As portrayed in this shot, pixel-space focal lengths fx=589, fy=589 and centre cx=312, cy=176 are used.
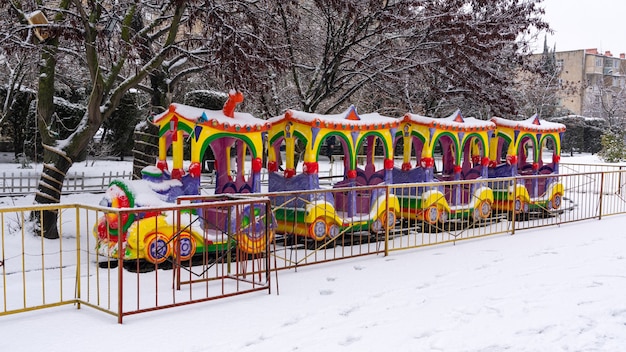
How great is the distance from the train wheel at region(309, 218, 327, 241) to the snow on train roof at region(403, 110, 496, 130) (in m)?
3.46

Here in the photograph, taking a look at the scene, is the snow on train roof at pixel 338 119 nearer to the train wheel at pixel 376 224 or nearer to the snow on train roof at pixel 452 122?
the snow on train roof at pixel 452 122

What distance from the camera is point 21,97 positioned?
2008 cm

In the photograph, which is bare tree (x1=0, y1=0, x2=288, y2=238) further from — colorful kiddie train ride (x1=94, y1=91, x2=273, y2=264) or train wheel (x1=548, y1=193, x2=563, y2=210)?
train wheel (x1=548, y1=193, x2=563, y2=210)

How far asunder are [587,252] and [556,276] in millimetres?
2097

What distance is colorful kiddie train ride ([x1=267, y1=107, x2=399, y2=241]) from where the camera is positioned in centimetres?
1004

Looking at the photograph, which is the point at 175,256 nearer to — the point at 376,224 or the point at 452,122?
the point at 376,224

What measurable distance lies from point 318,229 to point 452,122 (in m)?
4.60

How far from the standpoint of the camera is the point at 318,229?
9.92 metres

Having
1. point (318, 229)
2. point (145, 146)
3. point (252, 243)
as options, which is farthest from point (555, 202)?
point (252, 243)

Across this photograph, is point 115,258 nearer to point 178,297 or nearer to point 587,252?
point 178,297

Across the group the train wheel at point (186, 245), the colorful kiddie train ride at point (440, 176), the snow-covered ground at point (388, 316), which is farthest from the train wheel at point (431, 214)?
the train wheel at point (186, 245)

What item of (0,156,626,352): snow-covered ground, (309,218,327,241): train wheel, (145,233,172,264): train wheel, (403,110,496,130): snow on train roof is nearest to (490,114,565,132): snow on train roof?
(403,110,496,130): snow on train roof

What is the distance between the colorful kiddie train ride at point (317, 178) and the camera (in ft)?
A: 32.9

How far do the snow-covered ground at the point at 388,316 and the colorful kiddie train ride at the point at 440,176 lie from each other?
3.34 metres
